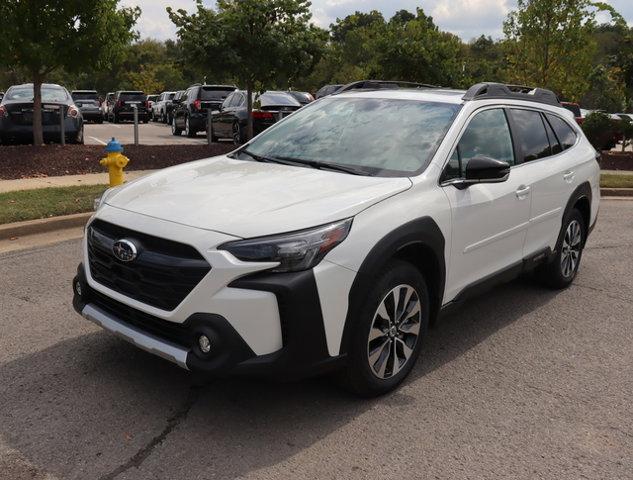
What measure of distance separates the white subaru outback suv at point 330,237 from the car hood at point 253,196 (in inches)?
0.5

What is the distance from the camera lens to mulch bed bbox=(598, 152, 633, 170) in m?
16.6

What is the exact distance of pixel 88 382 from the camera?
12.8ft

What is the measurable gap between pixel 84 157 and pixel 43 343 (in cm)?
904

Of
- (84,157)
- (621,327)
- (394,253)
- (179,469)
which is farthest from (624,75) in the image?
(179,469)

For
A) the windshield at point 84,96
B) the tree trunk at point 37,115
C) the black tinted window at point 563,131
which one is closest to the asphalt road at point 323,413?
the black tinted window at point 563,131

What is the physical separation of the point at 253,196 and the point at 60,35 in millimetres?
10210

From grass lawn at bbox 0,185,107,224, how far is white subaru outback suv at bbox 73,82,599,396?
3.84 m

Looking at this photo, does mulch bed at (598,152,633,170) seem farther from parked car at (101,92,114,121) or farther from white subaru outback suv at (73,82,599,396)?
parked car at (101,92,114,121)

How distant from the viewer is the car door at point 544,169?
Answer: 200 inches

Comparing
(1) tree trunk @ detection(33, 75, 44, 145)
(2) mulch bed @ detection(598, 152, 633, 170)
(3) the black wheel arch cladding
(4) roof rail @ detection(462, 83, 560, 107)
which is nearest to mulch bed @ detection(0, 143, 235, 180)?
(1) tree trunk @ detection(33, 75, 44, 145)

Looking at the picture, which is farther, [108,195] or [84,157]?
[84,157]

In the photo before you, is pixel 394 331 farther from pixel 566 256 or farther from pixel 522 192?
pixel 566 256

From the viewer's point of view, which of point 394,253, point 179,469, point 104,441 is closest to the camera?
point 179,469

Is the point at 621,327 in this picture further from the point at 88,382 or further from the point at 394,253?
the point at 88,382
